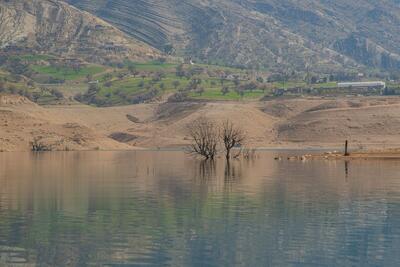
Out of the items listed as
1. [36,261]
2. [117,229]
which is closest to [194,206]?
[117,229]

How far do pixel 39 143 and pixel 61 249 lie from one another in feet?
459

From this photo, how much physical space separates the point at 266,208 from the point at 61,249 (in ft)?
59.4

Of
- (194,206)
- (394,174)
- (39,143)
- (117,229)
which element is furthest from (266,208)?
(39,143)

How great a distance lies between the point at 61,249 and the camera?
3916cm

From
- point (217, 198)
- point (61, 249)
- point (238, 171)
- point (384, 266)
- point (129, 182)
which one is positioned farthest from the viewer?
point (238, 171)

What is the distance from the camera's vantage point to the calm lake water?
38000mm

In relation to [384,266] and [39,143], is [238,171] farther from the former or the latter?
[39,143]

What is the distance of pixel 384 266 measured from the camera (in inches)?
1439

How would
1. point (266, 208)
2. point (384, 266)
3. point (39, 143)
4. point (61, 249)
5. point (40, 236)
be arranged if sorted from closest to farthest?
1. point (384, 266)
2. point (61, 249)
3. point (40, 236)
4. point (266, 208)
5. point (39, 143)

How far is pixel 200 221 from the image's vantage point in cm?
4806

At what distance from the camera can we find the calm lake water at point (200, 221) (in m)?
38.0

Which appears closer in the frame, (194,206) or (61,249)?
(61,249)

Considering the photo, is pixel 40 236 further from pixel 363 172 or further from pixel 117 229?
pixel 363 172

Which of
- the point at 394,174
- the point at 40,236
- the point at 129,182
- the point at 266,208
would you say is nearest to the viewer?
the point at 40,236
